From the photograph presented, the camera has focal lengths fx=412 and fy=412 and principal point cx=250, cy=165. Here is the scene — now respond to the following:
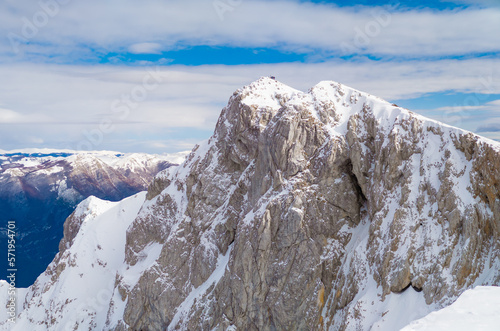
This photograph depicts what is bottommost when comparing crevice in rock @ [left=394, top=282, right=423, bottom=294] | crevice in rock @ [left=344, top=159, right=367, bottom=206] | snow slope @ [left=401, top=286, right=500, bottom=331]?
crevice in rock @ [left=394, top=282, right=423, bottom=294]

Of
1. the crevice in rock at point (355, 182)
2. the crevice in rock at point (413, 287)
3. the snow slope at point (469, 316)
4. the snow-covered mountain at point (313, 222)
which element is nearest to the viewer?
the snow slope at point (469, 316)

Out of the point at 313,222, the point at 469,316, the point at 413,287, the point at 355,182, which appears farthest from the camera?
the point at 355,182

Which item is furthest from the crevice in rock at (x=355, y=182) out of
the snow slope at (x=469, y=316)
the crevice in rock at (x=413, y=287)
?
the snow slope at (x=469, y=316)

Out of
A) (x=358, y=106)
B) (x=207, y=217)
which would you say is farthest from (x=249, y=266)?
(x=358, y=106)

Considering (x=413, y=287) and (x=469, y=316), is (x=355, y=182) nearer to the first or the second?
(x=413, y=287)

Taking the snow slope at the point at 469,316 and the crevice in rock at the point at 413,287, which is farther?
the crevice in rock at the point at 413,287

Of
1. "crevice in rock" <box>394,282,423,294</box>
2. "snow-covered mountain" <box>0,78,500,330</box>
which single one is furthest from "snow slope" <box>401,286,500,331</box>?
"crevice in rock" <box>394,282,423,294</box>

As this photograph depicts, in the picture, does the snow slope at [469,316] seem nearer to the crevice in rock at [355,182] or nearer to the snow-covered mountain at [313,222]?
the snow-covered mountain at [313,222]

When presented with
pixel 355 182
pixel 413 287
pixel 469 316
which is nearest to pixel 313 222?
pixel 355 182

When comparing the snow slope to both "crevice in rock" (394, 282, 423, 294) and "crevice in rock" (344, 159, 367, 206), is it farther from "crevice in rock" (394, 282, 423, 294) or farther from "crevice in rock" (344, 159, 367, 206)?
"crevice in rock" (344, 159, 367, 206)
